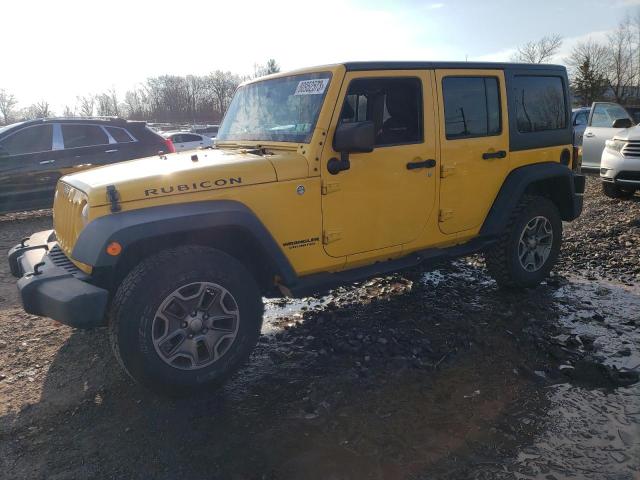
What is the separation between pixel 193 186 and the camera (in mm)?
2957

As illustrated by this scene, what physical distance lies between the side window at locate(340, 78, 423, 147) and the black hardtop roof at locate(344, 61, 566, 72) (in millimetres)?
87

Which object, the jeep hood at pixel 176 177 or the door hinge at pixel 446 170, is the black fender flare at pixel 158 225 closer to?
the jeep hood at pixel 176 177

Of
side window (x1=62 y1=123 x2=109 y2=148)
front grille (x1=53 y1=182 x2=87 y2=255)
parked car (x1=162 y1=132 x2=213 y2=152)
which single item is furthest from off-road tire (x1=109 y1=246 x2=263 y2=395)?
parked car (x1=162 y1=132 x2=213 y2=152)

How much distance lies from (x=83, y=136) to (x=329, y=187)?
6267 millimetres

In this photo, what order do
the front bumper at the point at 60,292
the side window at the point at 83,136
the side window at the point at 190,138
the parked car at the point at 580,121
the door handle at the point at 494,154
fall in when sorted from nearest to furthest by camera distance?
the front bumper at the point at 60,292 < the door handle at the point at 494,154 < the side window at the point at 83,136 < the parked car at the point at 580,121 < the side window at the point at 190,138

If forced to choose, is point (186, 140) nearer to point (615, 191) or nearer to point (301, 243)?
point (615, 191)

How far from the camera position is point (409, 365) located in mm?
3395

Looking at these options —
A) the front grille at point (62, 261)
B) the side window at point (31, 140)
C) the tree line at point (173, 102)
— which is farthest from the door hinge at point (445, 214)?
the tree line at point (173, 102)

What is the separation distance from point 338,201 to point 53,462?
2.24 meters

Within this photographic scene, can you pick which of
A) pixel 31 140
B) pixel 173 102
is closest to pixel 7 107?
pixel 173 102

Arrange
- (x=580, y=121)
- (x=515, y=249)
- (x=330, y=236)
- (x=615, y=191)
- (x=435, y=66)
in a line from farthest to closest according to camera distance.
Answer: (x=580, y=121), (x=615, y=191), (x=515, y=249), (x=435, y=66), (x=330, y=236)

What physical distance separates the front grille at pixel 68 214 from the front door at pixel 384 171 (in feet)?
5.14

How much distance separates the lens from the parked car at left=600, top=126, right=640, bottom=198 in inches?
304

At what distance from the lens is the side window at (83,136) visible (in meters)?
7.95
